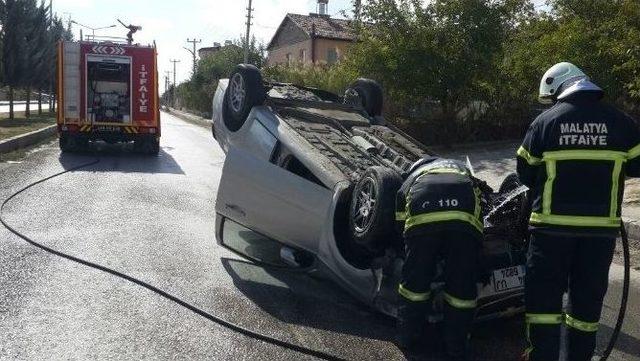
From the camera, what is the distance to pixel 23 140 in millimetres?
16250

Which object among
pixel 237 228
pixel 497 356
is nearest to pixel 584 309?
pixel 497 356

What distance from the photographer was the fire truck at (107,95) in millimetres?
14570

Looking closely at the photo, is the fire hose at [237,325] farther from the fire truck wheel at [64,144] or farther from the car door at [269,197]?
the fire truck wheel at [64,144]

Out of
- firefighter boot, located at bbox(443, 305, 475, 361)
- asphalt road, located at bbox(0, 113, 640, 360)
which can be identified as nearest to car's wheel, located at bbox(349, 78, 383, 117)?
asphalt road, located at bbox(0, 113, 640, 360)

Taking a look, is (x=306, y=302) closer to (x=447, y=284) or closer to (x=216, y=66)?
(x=447, y=284)

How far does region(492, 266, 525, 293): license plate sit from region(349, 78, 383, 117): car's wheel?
11.0ft

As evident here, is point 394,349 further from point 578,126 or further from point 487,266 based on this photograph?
point 578,126

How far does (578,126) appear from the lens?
3.50 metres

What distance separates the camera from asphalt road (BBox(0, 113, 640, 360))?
388 cm

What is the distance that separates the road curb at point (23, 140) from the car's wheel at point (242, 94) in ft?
32.1

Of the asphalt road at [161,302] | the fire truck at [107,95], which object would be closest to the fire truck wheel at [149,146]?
the fire truck at [107,95]

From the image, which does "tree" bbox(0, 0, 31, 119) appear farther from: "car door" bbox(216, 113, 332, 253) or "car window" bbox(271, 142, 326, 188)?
"car window" bbox(271, 142, 326, 188)

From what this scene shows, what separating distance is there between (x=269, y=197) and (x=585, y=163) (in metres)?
2.50

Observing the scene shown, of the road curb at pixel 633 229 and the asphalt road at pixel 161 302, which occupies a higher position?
the road curb at pixel 633 229
